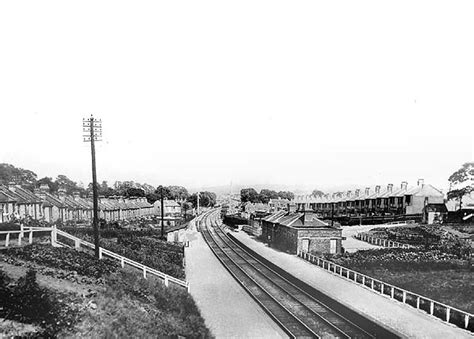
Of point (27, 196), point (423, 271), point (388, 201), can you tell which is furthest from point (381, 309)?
point (388, 201)

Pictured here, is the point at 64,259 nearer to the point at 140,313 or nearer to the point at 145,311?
the point at 145,311

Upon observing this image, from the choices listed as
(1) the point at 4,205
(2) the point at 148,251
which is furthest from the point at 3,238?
(1) the point at 4,205

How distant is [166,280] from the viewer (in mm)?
22297

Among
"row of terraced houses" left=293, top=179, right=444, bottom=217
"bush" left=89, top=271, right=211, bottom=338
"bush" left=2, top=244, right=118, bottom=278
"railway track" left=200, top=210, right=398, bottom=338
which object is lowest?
"row of terraced houses" left=293, top=179, right=444, bottom=217

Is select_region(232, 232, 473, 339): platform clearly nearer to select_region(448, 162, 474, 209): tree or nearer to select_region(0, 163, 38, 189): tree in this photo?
select_region(448, 162, 474, 209): tree

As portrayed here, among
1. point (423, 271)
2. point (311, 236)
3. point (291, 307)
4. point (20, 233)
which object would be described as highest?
point (20, 233)

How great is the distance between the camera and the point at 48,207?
5281cm

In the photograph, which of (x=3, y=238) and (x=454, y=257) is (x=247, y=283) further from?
(x=454, y=257)

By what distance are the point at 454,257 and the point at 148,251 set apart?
1067 inches

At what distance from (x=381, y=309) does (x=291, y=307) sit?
4489 mm

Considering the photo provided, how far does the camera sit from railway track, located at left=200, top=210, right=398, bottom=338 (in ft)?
54.9

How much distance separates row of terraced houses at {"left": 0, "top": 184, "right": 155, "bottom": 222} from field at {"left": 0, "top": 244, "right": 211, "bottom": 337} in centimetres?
2410

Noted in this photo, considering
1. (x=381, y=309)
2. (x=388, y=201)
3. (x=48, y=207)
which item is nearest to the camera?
(x=381, y=309)

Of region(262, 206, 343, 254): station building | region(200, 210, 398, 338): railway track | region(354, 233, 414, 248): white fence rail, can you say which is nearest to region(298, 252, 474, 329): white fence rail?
region(200, 210, 398, 338): railway track
